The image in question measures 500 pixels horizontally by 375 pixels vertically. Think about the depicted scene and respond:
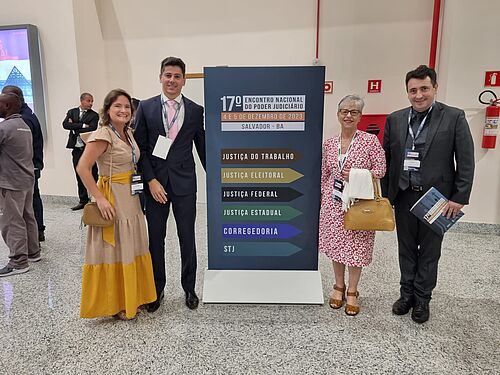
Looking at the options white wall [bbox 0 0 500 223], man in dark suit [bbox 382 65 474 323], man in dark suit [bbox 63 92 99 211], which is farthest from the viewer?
man in dark suit [bbox 63 92 99 211]

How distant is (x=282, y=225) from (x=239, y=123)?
755 mm

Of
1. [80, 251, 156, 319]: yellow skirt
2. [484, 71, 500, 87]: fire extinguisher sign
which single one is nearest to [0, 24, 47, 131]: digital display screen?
[80, 251, 156, 319]: yellow skirt

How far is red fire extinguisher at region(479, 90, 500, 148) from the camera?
157 inches

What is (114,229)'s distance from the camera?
7.91 feet

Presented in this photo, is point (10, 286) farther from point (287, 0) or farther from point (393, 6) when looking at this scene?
point (393, 6)

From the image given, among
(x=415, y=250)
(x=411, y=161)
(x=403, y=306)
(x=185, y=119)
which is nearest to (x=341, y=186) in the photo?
(x=411, y=161)

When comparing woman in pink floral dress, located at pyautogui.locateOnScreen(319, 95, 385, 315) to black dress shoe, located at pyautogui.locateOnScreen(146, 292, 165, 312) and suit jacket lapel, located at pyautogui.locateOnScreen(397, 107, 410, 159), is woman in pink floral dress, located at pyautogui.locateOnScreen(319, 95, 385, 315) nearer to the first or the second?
suit jacket lapel, located at pyautogui.locateOnScreen(397, 107, 410, 159)

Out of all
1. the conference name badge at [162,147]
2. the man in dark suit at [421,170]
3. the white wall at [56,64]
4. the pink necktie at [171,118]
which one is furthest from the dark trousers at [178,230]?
the white wall at [56,64]

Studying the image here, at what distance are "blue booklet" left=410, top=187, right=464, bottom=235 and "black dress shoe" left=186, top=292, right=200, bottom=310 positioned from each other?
163 centimetres

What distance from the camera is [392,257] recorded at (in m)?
3.69

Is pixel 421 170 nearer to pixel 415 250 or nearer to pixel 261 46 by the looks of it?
pixel 415 250

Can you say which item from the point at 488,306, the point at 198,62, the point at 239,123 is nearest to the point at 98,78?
the point at 198,62

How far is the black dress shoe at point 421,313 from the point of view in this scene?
2512mm

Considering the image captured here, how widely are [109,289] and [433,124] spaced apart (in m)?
2.27
